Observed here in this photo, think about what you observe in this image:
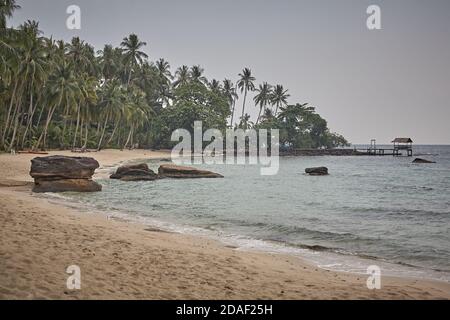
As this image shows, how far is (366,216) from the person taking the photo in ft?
57.0

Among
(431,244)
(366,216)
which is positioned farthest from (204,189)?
(431,244)

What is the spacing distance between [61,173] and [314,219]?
1486cm

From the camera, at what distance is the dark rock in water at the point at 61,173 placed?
817 inches

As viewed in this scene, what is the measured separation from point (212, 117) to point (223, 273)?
75.2 m

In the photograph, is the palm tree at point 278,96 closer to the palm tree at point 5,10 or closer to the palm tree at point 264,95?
the palm tree at point 264,95

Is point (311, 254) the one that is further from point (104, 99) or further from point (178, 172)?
point (104, 99)

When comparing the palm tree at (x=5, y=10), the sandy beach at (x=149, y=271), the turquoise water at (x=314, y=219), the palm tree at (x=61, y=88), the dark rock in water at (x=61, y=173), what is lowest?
the turquoise water at (x=314, y=219)

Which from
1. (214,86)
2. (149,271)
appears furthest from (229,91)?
(149,271)

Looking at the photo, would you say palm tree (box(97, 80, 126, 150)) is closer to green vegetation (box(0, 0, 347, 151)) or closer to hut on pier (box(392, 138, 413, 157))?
green vegetation (box(0, 0, 347, 151))

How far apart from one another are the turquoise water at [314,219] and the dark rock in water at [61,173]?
162cm

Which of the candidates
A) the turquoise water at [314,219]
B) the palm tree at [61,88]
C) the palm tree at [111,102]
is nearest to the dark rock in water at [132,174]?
the turquoise water at [314,219]

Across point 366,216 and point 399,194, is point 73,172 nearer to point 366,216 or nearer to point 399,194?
point 366,216

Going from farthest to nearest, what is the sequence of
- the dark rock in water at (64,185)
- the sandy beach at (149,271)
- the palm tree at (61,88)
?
the palm tree at (61,88) < the dark rock in water at (64,185) < the sandy beach at (149,271)
